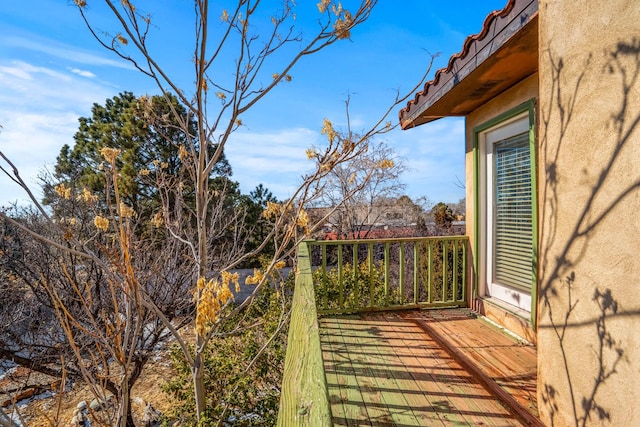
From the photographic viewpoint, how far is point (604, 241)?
1529 millimetres

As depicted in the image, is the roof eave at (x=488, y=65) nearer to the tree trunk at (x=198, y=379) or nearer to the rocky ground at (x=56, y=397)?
the tree trunk at (x=198, y=379)

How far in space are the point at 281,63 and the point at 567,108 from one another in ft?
7.98

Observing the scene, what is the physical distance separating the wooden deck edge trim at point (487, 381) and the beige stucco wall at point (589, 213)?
0.18 meters

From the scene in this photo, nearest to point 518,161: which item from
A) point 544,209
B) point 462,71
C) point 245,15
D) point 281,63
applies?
point 462,71

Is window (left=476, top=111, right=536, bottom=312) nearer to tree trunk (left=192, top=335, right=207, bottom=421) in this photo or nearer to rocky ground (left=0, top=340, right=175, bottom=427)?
tree trunk (left=192, top=335, right=207, bottom=421)

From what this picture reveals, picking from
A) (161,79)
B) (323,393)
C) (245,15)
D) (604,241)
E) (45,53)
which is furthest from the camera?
(45,53)

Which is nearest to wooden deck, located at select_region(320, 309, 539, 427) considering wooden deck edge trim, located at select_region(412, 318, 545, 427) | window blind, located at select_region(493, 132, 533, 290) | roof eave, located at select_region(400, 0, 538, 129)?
wooden deck edge trim, located at select_region(412, 318, 545, 427)

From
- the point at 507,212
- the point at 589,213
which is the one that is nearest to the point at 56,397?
the point at 507,212

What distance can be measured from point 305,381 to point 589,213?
1596mm

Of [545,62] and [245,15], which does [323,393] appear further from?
[245,15]

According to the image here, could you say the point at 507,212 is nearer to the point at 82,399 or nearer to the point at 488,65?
the point at 488,65

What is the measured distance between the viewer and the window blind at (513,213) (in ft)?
10.6

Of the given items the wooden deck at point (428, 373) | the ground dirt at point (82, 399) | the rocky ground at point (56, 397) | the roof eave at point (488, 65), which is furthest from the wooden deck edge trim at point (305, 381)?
the rocky ground at point (56, 397)

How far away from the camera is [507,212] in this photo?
141 inches
